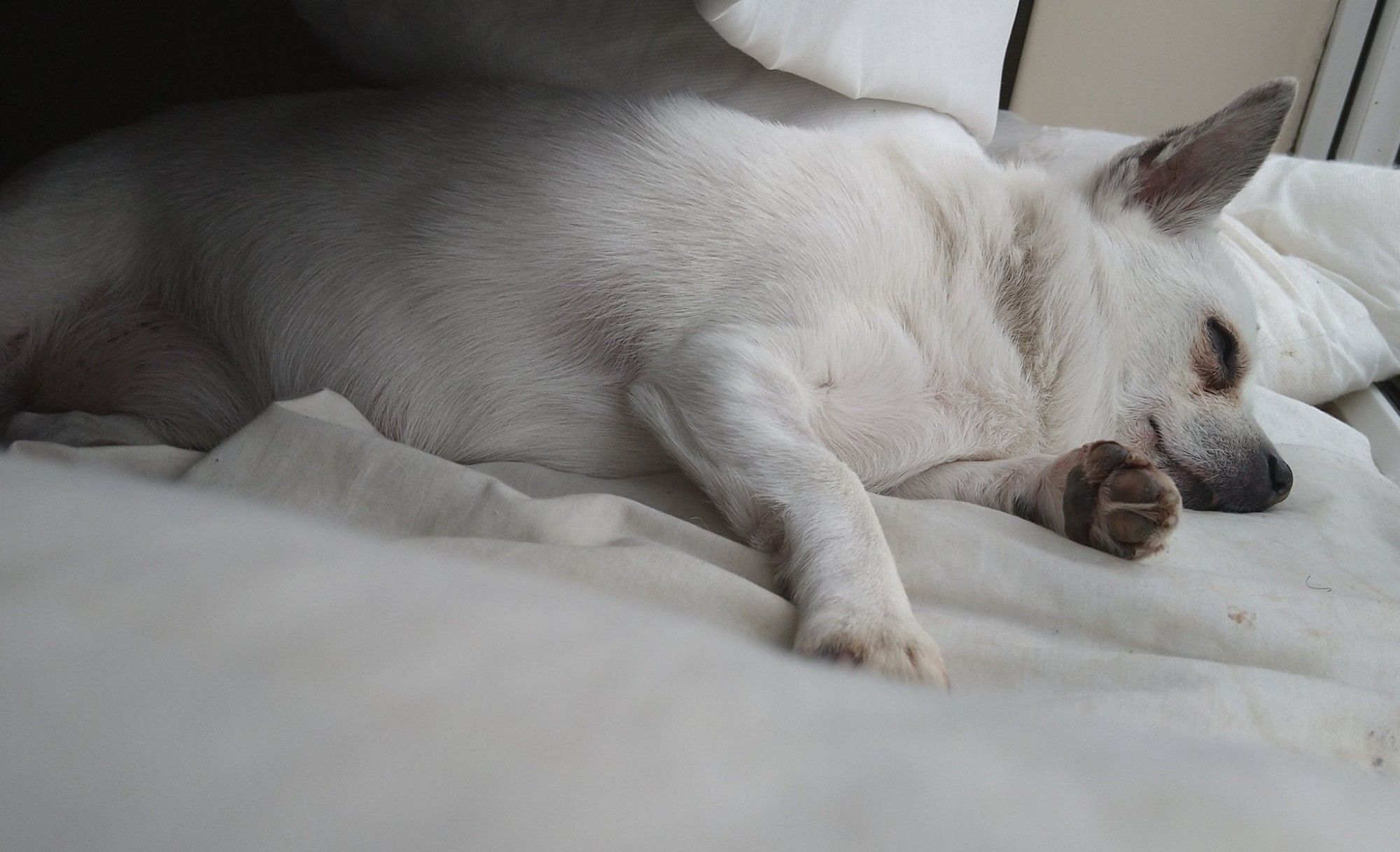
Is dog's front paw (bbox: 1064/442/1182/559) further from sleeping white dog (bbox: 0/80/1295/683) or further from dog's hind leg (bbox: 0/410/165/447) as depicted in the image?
dog's hind leg (bbox: 0/410/165/447)

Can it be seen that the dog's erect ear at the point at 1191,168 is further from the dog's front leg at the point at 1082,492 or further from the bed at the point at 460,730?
the bed at the point at 460,730

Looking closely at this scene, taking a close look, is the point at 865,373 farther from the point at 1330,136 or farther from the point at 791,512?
the point at 1330,136

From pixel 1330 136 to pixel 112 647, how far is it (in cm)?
360

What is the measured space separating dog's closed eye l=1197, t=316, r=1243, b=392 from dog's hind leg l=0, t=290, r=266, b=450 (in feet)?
4.24

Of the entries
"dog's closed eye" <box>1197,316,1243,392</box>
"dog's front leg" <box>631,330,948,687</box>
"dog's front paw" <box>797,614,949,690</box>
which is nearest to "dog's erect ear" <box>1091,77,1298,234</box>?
"dog's closed eye" <box>1197,316,1243,392</box>

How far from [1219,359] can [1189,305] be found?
90mm

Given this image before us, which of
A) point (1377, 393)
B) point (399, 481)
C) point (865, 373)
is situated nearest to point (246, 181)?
point (399, 481)

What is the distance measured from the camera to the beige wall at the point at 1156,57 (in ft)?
9.68

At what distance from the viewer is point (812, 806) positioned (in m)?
0.17

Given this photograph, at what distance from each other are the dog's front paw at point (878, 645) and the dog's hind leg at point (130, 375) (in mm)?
804

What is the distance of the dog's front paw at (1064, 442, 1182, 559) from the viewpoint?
979mm

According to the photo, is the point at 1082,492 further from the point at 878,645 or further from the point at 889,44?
the point at 889,44

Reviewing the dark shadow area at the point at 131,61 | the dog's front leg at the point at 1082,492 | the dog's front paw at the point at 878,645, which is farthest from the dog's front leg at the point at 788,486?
the dark shadow area at the point at 131,61

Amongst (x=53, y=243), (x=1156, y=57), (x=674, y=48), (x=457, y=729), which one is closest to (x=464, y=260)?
(x=674, y=48)
